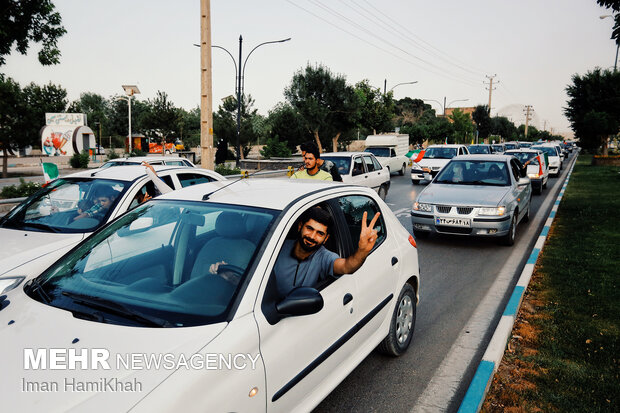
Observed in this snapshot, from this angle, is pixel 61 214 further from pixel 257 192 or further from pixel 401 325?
pixel 401 325

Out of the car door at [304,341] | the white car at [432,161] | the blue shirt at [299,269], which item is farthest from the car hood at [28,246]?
the white car at [432,161]

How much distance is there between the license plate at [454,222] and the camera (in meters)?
8.16

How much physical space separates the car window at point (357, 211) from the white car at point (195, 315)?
3cm

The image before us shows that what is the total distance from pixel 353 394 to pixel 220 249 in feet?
5.43

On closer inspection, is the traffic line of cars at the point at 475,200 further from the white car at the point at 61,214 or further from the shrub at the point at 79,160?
the shrub at the point at 79,160

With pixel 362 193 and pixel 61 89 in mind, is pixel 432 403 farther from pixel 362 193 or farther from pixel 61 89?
pixel 61 89

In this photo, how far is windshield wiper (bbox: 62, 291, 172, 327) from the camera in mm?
2209

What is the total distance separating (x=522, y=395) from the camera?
11.3 feet

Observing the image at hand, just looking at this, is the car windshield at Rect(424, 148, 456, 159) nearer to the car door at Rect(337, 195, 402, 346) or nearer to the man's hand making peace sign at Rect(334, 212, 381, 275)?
the car door at Rect(337, 195, 402, 346)

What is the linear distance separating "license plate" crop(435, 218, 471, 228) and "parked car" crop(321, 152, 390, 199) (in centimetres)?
428

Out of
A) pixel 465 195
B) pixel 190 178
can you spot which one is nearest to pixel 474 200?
pixel 465 195

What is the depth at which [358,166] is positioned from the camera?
527 inches

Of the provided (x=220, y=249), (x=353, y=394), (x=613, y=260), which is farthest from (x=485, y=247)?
(x=220, y=249)

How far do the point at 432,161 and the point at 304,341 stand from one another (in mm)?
18839
